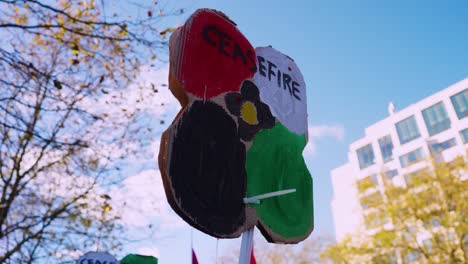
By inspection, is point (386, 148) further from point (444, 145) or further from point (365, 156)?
point (444, 145)

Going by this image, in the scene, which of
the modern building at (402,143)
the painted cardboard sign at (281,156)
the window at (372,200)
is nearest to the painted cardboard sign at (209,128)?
the painted cardboard sign at (281,156)

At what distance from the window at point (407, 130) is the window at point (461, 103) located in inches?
127

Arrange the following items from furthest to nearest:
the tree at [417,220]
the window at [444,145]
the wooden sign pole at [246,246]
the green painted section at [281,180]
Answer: the window at [444,145]
the tree at [417,220]
the green painted section at [281,180]
the wooden sign pole at [246,246]

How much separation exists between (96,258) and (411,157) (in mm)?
26889

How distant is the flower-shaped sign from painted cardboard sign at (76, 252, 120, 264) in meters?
4.65

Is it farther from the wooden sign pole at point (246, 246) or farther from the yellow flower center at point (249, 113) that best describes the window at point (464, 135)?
the wooden sign pole at point (246, 246)

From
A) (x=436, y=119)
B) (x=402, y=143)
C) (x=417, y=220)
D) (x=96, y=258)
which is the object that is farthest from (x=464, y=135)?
(x=96, y=258)

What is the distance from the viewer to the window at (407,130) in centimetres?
2886

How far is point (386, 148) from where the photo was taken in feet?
100

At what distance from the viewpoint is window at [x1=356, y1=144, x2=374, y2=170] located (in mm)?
31902

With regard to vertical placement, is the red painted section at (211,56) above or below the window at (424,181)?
below

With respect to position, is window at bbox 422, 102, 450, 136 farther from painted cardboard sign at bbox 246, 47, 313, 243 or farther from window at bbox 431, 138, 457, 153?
painted cardboard sign at bbox 246, 47, 313, 243

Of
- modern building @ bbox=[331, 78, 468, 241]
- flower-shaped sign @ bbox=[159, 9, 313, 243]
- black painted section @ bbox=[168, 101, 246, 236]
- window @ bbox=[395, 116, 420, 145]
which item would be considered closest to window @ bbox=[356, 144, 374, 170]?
modern building @ bbox=[331, 78, 468, 241]

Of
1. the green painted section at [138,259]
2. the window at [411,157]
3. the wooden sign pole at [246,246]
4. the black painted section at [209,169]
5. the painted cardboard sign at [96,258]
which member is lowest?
the wooden sign pole at [246,246]
